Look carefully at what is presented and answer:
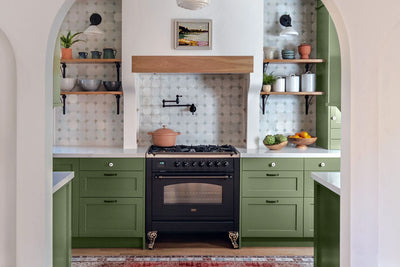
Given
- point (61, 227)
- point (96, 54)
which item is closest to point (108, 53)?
point (96, 54)

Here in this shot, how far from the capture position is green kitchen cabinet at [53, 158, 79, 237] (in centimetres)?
414

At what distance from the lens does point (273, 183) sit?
13.9ft

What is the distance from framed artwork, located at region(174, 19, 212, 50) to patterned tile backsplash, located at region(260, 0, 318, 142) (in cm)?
80

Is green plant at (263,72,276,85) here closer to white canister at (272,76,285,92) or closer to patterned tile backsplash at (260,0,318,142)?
white canister at (272,76,285,92)

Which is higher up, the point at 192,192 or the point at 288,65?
the point at 288,65

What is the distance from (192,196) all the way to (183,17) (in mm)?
1800

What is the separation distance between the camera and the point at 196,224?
419cm
